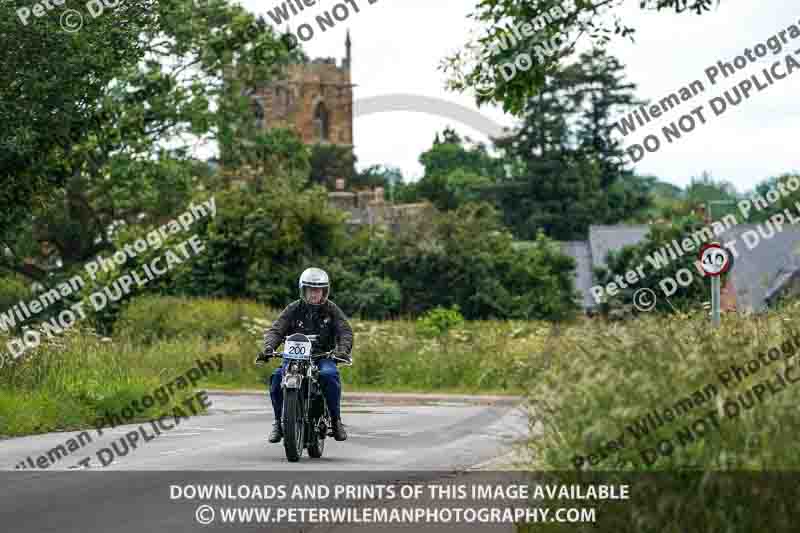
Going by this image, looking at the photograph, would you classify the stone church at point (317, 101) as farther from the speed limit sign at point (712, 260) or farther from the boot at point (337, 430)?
the boot at point (337, 430)

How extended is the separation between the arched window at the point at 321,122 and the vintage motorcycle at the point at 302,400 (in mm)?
143876

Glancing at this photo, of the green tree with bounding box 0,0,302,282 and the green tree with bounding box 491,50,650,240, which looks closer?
the green tree with bounding box 0,0,302,282

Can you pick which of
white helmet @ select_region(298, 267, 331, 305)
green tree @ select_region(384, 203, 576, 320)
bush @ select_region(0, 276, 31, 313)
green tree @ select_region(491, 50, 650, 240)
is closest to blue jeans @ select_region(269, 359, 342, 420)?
white helmet @ select_region(298, 267, 331, 305)

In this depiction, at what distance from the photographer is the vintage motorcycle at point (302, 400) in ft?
48.3

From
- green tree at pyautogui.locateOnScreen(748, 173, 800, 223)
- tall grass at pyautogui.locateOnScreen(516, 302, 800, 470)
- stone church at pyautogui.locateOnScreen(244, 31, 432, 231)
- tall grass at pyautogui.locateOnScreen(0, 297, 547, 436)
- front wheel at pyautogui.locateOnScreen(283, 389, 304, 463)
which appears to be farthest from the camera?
stone church at pyautogui.locateOnScreen(244, 31, 432, 231)

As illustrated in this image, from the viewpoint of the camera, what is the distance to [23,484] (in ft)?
44.6

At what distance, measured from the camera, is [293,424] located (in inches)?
587

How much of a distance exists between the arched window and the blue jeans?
14395cm

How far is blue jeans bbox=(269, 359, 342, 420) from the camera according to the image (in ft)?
49.3

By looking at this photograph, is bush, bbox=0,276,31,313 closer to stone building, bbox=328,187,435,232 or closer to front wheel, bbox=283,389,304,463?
stone building, bbox=328,187,435,232

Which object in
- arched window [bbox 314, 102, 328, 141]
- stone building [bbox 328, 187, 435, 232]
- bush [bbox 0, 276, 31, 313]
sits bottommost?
bush [bbox 0, 276, 31, 313]

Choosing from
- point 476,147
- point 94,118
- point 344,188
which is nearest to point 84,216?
point 94,118

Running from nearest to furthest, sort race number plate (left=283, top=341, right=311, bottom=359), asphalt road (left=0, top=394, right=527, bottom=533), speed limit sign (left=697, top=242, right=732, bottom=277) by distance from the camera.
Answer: asphalt road (left=0, top=394, right=527, bottom=533) → race number plate (left=283, top=341, right=311, bottom=359) → speed limit sign (left=697, top=242, right=732, bottom=277)

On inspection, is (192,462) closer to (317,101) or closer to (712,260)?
(712,260)
